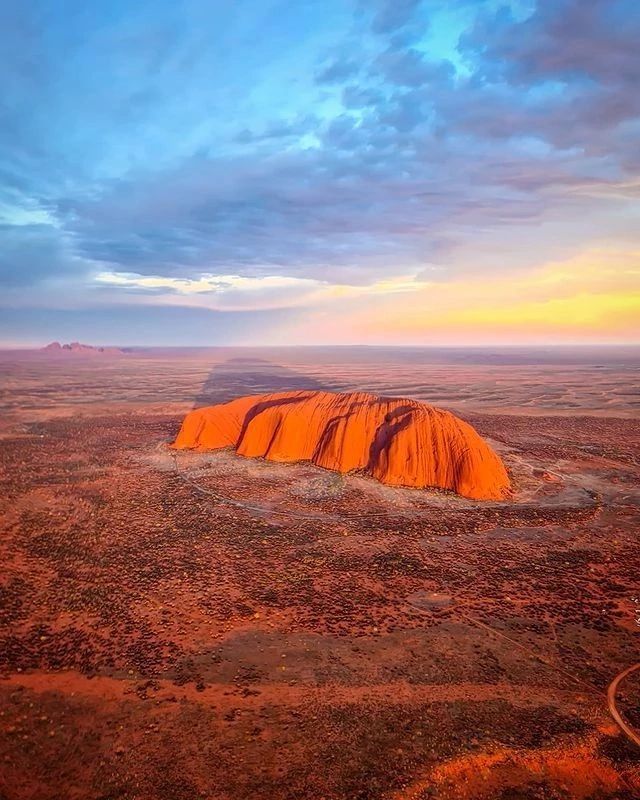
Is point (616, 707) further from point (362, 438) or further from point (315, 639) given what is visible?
point (362, 438)

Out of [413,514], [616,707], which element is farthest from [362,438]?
[616,707]

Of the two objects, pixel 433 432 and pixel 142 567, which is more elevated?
pixel 433 432

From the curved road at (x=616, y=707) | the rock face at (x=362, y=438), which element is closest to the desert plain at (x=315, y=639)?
the curved road at (x=616, y=707)

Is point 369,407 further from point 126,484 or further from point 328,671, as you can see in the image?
point 328,671

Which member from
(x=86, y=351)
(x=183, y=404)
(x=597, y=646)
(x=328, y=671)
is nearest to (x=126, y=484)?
(x=328, y=671)

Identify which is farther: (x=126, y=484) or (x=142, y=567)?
(x=126, y=484)

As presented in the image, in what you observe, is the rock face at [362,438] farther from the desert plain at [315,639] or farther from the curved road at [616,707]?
the curved road at [616,707]
